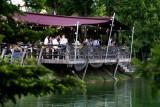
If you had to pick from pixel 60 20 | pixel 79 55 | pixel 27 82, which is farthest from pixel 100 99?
pixel 27 82

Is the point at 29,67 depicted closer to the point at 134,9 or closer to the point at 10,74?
the point at 10,74

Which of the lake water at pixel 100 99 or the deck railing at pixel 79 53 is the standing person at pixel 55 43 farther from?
the lake water at pixel 100 99

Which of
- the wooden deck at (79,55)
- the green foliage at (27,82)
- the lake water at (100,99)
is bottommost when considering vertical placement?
the lake water at (100,99)

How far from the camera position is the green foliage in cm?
555

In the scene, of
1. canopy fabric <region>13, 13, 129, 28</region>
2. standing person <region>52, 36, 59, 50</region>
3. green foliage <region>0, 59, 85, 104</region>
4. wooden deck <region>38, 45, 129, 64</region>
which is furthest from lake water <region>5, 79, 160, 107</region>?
green foliage <region>0, 59, 85, 104</region>

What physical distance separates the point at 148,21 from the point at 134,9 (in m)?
2.23

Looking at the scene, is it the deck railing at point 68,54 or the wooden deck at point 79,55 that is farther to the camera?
the wooden deck at point 79,55

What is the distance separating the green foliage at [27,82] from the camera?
5551 mm

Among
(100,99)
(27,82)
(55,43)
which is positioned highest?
(27,82)

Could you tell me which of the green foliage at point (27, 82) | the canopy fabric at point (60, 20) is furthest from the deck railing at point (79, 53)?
the green foliage at point (27, 82)

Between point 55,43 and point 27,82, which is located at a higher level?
point 27,82

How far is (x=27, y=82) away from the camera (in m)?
5.55

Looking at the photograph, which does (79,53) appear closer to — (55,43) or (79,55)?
(79,55)

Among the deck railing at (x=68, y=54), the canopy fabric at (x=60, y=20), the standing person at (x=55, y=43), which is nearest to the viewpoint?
the deck railing at (x=68, y=54)
